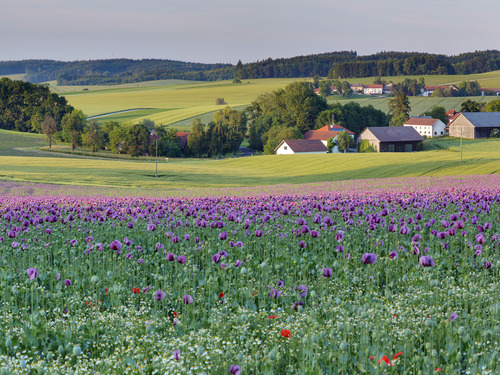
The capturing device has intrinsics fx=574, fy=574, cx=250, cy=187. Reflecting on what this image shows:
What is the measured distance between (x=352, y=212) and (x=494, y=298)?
5257mm

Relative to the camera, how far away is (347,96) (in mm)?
195625

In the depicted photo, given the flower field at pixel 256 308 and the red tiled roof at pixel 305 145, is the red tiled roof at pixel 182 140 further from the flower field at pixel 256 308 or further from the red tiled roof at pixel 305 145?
the flower field at pixel 256 308

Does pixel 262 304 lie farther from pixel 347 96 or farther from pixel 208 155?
pixel 347 96

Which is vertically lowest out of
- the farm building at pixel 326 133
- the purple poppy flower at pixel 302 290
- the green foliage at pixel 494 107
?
the purple poppy flower at pixel 302 290

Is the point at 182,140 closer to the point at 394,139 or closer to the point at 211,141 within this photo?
the point at 211,141

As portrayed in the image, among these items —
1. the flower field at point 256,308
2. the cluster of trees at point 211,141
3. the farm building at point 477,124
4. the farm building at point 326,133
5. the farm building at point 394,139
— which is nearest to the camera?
the flower field at point 256,308

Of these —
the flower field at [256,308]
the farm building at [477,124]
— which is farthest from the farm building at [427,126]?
the flower field at [256,308]

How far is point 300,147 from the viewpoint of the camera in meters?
109

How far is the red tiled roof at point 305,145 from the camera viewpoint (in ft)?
357

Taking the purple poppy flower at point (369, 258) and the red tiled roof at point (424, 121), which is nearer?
the purple poppy flower at point (369, 258)

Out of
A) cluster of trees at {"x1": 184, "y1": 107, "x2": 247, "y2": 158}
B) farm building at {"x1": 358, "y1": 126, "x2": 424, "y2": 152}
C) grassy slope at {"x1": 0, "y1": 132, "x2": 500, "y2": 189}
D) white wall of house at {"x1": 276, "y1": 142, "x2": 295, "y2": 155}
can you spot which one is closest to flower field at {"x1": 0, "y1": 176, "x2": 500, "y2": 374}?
grassy slope at {"x1": 0, "y1": 132, "x2": 500, "y2": 189}

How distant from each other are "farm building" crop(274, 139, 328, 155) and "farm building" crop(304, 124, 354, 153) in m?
4.01

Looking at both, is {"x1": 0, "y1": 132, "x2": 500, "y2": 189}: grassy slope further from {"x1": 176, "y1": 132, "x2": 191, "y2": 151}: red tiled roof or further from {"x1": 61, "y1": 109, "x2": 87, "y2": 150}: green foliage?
{"x1": 176, "y1": 132, "x2": 191, "y2": 151}: red tiled roof

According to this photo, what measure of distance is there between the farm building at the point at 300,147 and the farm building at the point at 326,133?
13.1 ft
